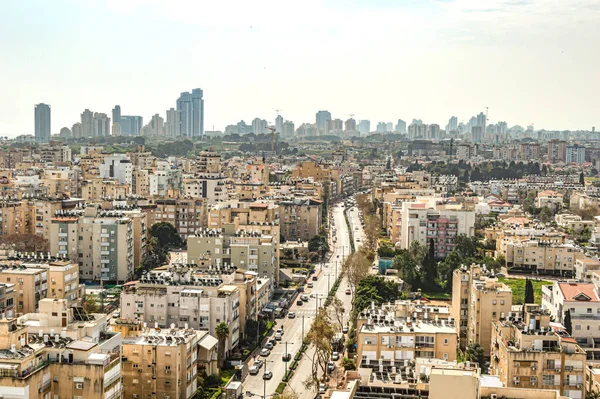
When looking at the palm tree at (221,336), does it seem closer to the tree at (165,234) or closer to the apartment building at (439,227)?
the tree at (165,234)

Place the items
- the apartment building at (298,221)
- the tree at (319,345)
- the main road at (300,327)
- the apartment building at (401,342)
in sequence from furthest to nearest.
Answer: the apartment building at (298,221)
the main road at (300,327)
the tree at (319,345)
the apartment building at (401,342)

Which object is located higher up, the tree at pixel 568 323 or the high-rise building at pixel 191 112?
the high-rise building at pixel 191 112

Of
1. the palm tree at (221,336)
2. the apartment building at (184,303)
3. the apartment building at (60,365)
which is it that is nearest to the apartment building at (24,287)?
the apartment building at (184,303)

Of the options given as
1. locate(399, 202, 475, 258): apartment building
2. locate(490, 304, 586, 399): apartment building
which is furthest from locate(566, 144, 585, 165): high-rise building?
locate(490, 304, 586, 399): apartment building

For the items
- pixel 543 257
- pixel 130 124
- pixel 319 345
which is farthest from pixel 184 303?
pixel 130 124

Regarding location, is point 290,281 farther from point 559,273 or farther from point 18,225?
point 18,225

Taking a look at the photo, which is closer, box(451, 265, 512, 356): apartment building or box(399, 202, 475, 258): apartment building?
box(451, 265, 512, 356): apartment building

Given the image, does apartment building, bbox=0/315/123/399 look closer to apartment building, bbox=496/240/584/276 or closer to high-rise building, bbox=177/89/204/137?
apartment building, bbox=496/240/584/276

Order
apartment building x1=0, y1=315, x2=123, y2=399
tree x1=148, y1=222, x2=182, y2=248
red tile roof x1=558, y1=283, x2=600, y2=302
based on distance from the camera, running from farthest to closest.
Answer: tree x1=148, y1=222, x2=182, y2=248
red tile roof x1=558, y1=283, x2=600, y2=302
apartment building x1=0, y1=315, x2=123, y2=399

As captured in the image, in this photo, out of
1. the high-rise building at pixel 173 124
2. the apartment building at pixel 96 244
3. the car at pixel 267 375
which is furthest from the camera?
the high-rise building at pixel 173 124
